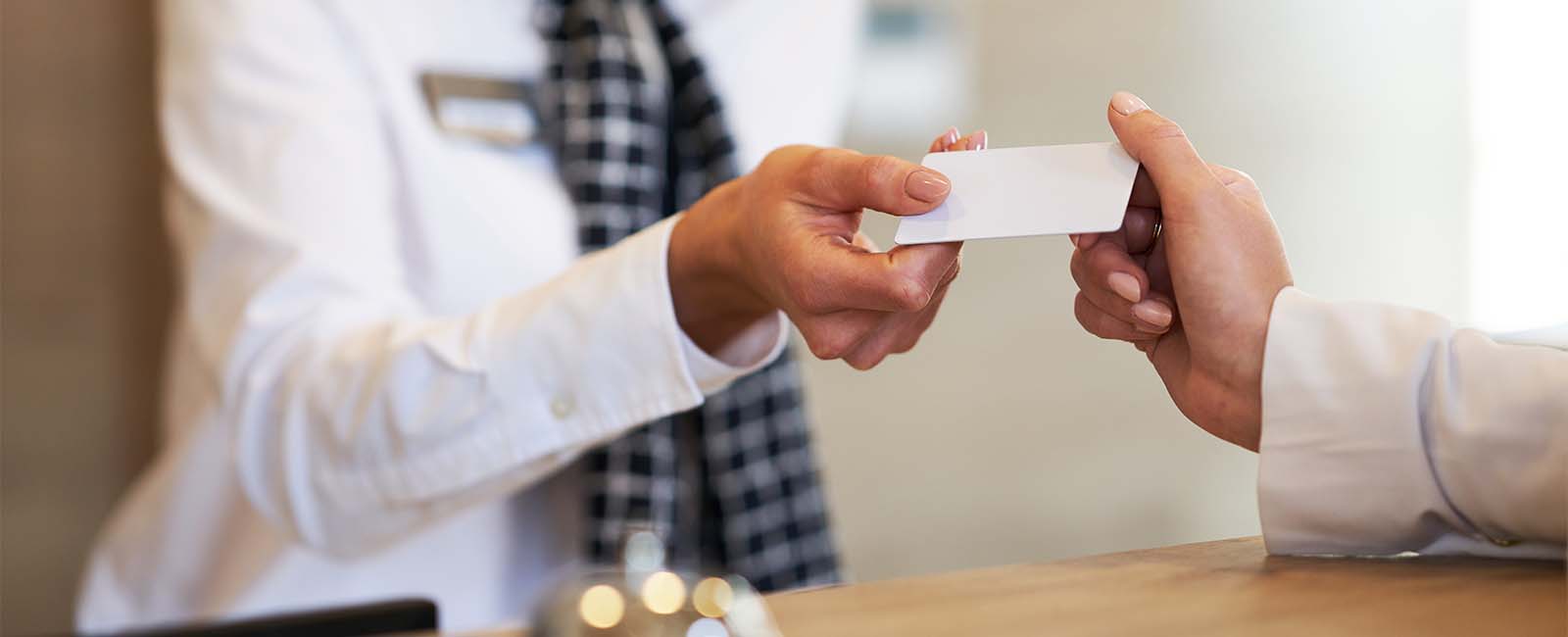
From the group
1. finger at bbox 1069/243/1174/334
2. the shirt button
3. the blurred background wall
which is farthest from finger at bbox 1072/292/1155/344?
the blurred background wall

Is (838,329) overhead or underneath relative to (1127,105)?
underneath

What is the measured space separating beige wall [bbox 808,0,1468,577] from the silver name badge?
60 cm

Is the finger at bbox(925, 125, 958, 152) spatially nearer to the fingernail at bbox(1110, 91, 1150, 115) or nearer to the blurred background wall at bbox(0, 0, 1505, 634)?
the fingernail at bbox(1110, 91, 1150, 115)

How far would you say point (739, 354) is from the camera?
685 millimetres

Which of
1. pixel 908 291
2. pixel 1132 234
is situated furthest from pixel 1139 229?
pixel 908 291

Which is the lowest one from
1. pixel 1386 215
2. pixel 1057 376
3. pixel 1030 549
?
pixel 1030 549

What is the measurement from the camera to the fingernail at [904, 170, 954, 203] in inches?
18.3

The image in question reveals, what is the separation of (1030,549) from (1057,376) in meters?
0.25

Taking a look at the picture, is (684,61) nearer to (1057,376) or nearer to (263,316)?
(263,316)

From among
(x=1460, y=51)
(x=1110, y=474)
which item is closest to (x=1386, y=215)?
(x=1460, y=51)

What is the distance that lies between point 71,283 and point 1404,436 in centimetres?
119

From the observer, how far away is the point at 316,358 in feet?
2.67

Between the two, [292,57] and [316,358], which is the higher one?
[292,57]

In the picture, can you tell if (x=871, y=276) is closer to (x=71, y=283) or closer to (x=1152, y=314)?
(x=1152, y=314)
